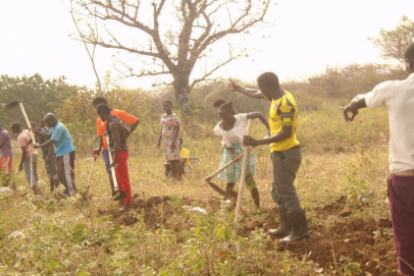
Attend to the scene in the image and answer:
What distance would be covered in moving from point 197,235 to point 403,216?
1.31m

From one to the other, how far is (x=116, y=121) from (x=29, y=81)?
624 inches

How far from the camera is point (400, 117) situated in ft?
9.07

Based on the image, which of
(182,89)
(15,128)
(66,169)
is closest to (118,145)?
(66,169)

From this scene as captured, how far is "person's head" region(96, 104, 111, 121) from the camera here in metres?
6.17

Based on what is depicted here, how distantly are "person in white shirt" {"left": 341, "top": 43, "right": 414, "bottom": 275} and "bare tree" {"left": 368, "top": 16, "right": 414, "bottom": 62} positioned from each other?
20.7m

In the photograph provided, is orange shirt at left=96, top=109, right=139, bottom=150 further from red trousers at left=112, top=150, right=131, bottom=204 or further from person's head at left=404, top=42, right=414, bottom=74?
person's head at left=404, top=42, right=414, bottom=74

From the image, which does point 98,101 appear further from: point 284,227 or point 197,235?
point 197,235

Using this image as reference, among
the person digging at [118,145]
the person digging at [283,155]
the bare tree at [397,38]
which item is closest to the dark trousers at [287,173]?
the person digging at [283,155]

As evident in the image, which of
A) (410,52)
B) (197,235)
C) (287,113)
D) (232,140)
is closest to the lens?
(410,52)

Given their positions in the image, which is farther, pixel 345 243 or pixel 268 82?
pixel 268 82

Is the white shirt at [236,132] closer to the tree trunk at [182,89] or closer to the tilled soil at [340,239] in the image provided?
the tilled soil at [340,239]

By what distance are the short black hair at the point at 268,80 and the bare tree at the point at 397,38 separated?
1956 centimetres

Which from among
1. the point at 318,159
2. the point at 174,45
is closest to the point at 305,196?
the point at 318,159

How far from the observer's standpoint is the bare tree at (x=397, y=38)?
2205cm
